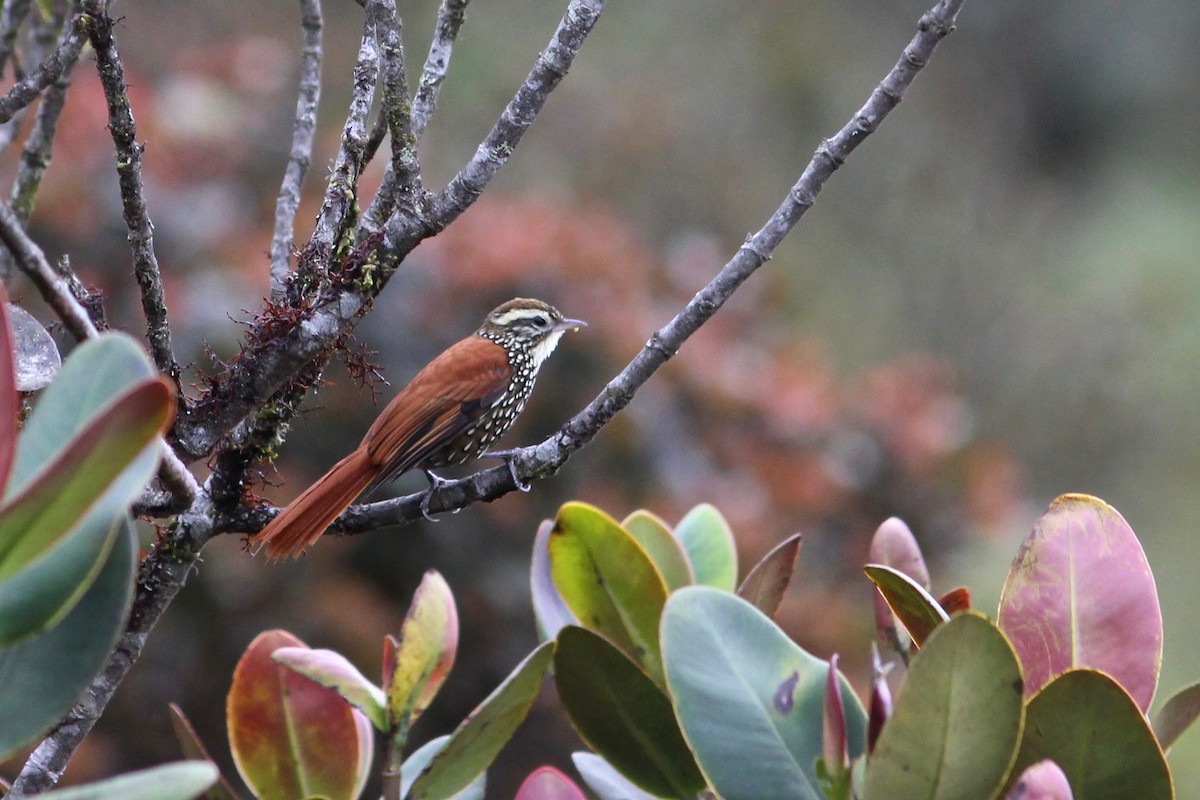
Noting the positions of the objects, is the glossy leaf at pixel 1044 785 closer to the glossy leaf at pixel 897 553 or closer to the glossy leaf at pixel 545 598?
the glossy leaf at pixel 897 553

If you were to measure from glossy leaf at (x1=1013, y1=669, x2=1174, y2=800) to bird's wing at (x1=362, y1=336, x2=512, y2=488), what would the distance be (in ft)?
7.19

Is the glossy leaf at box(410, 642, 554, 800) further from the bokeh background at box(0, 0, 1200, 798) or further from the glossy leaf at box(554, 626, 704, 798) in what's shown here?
the bokeh background at box(0, 0, 1200, 798)

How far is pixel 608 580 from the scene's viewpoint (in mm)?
1702

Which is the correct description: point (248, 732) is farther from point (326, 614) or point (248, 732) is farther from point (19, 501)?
point (326, 614)

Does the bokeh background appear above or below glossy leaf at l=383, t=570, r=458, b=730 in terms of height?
above

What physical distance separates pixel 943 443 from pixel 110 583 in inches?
204

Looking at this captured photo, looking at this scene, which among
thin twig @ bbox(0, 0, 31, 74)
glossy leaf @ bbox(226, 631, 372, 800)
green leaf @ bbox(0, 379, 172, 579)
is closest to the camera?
green leaf @ bbox(0, 379, 172, 579)

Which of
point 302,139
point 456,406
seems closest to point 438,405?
point 456,406

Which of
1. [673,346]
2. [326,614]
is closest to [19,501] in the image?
[673,346]

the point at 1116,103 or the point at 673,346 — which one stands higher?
the point at 1116,103

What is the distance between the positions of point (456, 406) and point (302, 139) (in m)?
1.42

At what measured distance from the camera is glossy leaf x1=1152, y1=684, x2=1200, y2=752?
146cm

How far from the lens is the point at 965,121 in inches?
564

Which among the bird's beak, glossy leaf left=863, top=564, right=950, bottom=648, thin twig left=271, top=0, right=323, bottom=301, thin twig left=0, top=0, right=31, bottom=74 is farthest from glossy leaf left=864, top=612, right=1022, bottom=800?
the bird's beak
